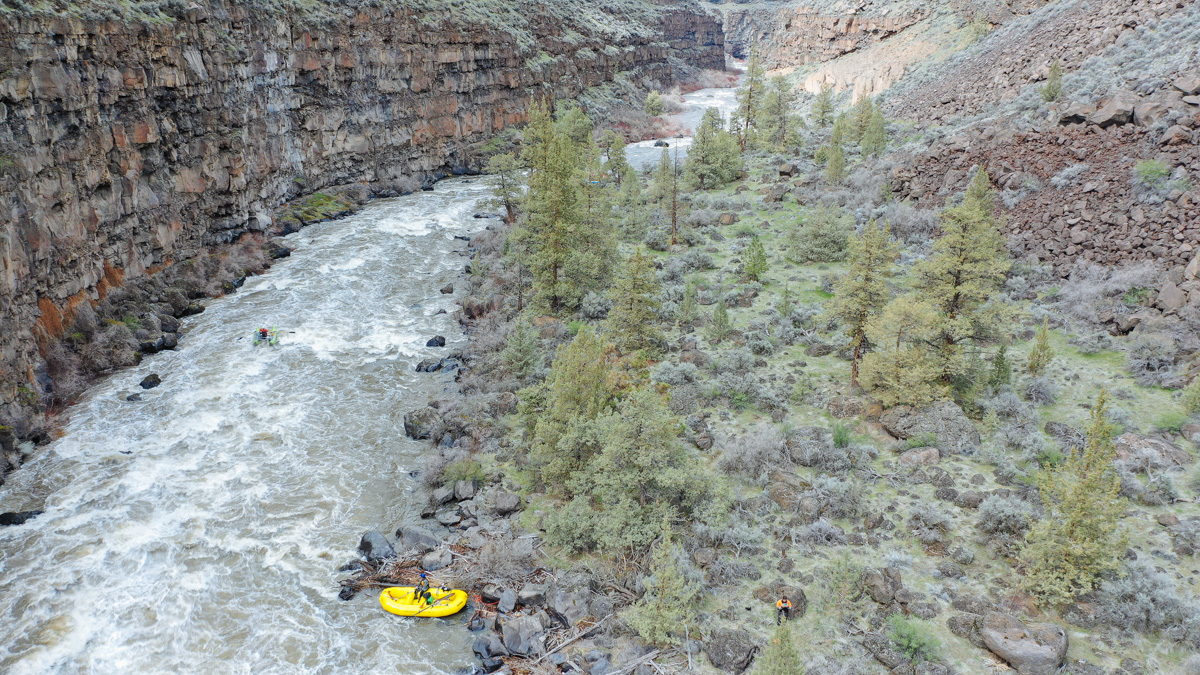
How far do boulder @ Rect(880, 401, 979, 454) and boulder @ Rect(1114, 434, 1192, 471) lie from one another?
8.80ft

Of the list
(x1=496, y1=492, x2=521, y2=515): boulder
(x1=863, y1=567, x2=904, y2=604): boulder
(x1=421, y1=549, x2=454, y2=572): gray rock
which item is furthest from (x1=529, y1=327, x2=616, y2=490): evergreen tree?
(x1=863, y1=567, x2=904, y2=604): boulder

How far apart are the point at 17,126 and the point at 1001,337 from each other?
2799 cm

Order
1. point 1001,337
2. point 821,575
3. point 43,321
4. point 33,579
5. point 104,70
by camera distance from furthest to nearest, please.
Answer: point 104,70 → point 43,321 → point 1001,337 → point 33,579 → point 821,575

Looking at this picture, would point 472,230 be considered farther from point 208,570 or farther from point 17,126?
point 208,570

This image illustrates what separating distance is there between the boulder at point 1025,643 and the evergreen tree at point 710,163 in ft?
104

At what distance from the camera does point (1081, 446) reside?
15.0 meters

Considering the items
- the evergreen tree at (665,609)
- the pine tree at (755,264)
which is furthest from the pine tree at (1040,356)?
the evergreen tree at (665,609)

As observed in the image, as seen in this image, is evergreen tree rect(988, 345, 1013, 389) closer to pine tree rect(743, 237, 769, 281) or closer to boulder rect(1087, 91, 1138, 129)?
pine tree rect(743, 237, 769, 281)

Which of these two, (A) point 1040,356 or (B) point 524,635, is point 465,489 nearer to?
(B) point 524,635

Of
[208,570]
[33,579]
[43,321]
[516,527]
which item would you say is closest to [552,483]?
[516,527]

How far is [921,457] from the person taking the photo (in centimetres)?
1560

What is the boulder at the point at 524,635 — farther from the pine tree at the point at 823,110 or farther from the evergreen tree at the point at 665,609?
the pine tree at the point at 823,110

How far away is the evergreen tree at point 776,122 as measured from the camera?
154 feet

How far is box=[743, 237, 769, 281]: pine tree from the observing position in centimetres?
2628
